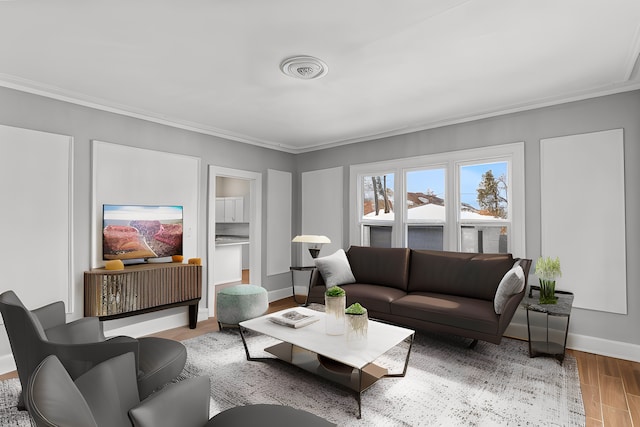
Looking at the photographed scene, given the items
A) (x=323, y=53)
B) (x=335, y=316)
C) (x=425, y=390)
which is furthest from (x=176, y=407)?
(x=323, y=53)

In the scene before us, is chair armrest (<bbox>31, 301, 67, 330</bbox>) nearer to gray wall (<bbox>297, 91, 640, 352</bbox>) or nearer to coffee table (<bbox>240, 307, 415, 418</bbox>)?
coffee table (<bbox>240, 307, 415, 418</bbox>)

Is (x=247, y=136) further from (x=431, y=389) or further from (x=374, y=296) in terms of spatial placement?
(x=431, y=389)

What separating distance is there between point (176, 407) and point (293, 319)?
5.35ft

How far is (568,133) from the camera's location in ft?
11.7

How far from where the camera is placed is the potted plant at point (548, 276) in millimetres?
3307

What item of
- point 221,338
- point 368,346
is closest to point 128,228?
point 221,338

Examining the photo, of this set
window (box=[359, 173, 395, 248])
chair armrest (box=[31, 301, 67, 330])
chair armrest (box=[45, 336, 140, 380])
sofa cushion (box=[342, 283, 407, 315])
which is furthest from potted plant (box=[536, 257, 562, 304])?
chair armrest (box=[31, 301, 67, 330])

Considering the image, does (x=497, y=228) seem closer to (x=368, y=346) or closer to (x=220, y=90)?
(x=368, y=346)

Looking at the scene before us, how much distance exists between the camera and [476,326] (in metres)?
3.12

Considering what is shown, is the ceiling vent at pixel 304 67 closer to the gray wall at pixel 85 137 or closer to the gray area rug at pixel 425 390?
the gray wall at pixel 85 137

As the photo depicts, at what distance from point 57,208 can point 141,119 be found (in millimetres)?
1355

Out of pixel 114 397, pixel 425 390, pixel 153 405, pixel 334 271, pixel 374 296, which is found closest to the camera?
pixel 153 405

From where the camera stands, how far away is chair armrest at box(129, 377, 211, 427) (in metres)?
1.36

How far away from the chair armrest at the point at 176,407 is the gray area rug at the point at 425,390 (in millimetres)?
930
